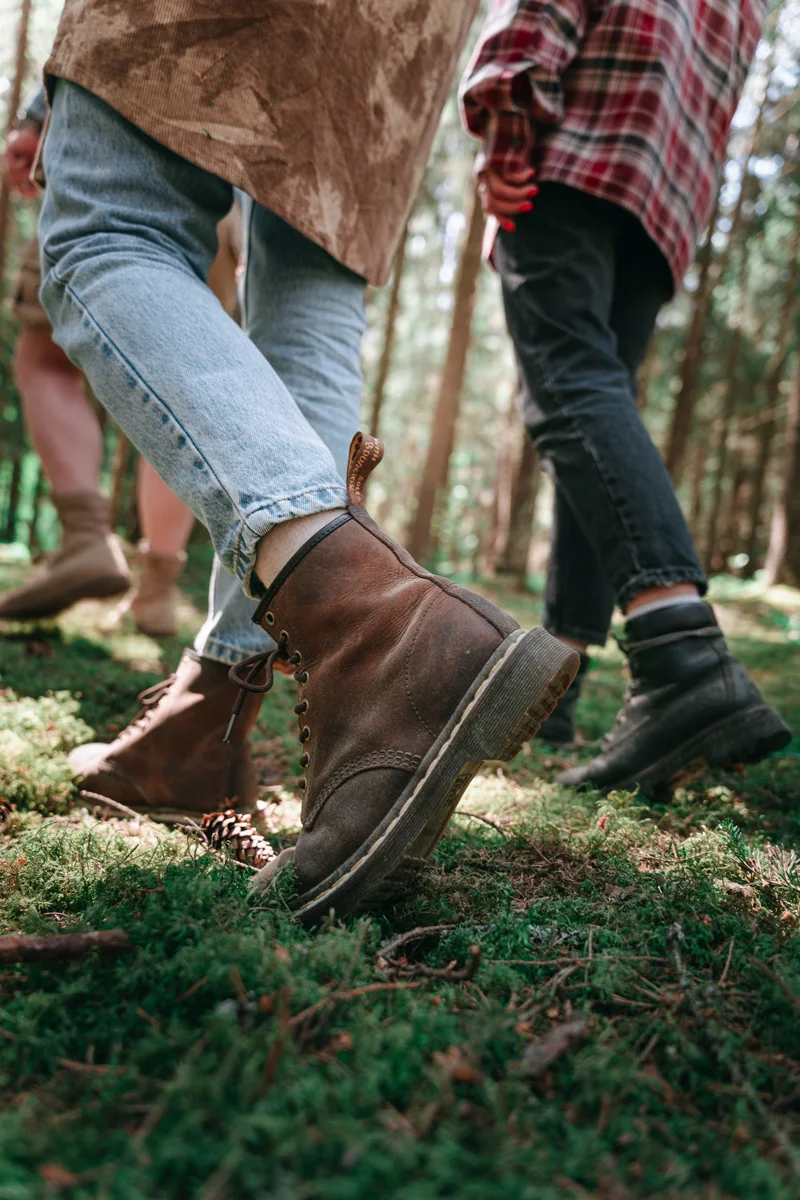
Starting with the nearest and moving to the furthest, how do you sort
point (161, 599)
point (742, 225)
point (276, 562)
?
1. point (276, 562)
2. point (161, 599)
3. point (742, 225)

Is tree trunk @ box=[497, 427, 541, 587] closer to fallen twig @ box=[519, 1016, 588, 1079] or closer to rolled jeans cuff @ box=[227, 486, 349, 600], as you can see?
rolled jeans cuff @ box=[227, 486, 349, 600]

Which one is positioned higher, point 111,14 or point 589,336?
point 111,14

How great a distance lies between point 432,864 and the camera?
4.74ft

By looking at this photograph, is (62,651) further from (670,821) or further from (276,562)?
(670,821)

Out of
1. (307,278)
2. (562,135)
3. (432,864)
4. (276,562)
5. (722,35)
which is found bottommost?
(432,864)

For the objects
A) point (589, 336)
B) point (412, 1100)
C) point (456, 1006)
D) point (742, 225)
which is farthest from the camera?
point (742, 225)

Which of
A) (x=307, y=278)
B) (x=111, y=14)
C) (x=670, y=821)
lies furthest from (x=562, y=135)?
(x=670, y=821)

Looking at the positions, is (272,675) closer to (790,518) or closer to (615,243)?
(615,243)

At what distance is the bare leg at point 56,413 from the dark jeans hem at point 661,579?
7.03 feet

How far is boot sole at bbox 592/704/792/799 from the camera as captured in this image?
1.70 m

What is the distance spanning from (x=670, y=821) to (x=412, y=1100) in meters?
1.13

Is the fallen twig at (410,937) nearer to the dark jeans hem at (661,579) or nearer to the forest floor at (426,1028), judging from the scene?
the forest floor at (426,1028)

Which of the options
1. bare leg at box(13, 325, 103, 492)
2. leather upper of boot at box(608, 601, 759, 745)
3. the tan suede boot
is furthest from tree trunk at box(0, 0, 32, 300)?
leather upper of boot at box(608, 601, 759, 745)

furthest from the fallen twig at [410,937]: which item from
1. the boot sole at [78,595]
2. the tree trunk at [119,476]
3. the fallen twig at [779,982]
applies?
the tree trunk at [119,476]
